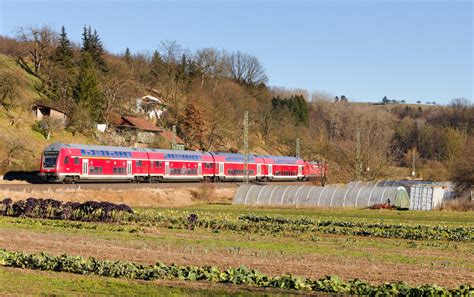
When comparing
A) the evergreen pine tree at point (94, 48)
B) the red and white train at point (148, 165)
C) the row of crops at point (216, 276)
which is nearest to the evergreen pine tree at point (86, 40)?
the evergreen pine tree at point (94, 48)

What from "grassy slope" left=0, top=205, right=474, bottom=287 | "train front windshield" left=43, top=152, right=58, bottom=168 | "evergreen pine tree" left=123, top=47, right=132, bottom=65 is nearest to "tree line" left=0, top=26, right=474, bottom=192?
"evergreen pine tree" left=123, top=47, right=132, bottom=65

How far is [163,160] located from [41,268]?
58.9 m

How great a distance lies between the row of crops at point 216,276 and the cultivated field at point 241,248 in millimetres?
441

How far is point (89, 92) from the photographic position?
363 feet

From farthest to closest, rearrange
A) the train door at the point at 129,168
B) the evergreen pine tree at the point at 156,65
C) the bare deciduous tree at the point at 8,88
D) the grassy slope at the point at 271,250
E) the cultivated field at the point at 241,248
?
the evergreen pine tree at the point at 156,65
the bare deciduous tree at the point at 8,88
the train door at the point at 129,168
the grassy slope at the point at 271,250
the cultivated field at the point at 241,248

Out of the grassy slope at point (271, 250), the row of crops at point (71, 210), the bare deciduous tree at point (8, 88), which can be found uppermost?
the bare deciduous tree at point (8, 88)

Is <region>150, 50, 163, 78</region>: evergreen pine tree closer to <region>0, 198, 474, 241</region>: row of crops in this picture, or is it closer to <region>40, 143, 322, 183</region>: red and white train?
<region>40, 143, 322, 183</region>: red and white train

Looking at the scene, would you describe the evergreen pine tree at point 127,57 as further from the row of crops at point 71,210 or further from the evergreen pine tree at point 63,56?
the row of crops at point 71,210

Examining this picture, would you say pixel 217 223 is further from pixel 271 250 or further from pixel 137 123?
pixel 137 123

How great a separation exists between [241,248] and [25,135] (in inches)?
2688

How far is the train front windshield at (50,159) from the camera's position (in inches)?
2603

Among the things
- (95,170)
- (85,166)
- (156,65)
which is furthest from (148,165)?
(156,65)

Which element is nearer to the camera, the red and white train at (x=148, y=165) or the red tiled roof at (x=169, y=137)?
the red and white train at (x=148, y=165)

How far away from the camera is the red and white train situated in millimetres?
66812
